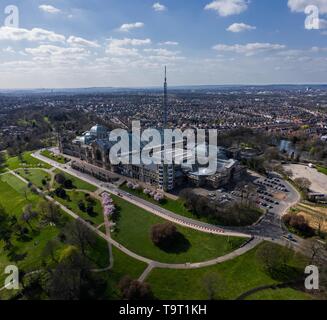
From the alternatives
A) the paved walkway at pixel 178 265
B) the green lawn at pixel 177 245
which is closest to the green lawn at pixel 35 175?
the green lawn at pixel 177 245

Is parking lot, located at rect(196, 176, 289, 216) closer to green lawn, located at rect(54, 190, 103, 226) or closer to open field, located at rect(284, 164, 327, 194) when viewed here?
open field, located at rect(284, 164, 327, 194)

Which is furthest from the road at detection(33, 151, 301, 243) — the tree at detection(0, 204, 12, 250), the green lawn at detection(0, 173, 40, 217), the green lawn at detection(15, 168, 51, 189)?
the tree at detection(0, 204, 12, 250)

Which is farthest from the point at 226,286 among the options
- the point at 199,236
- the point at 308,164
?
the point at 308,164

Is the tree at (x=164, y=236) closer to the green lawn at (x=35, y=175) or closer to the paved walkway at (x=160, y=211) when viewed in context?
the paved walkway at (x=160, y=211)

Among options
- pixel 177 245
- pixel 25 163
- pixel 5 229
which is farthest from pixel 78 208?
pixel 25 163

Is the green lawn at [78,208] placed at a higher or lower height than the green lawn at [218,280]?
higher

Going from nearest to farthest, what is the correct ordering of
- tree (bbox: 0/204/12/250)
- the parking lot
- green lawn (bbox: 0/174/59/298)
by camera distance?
1. green lawn (bbox: 0/174/59/298)
2. tree (bbox: 0/204/12/250)
3. the parking lot
